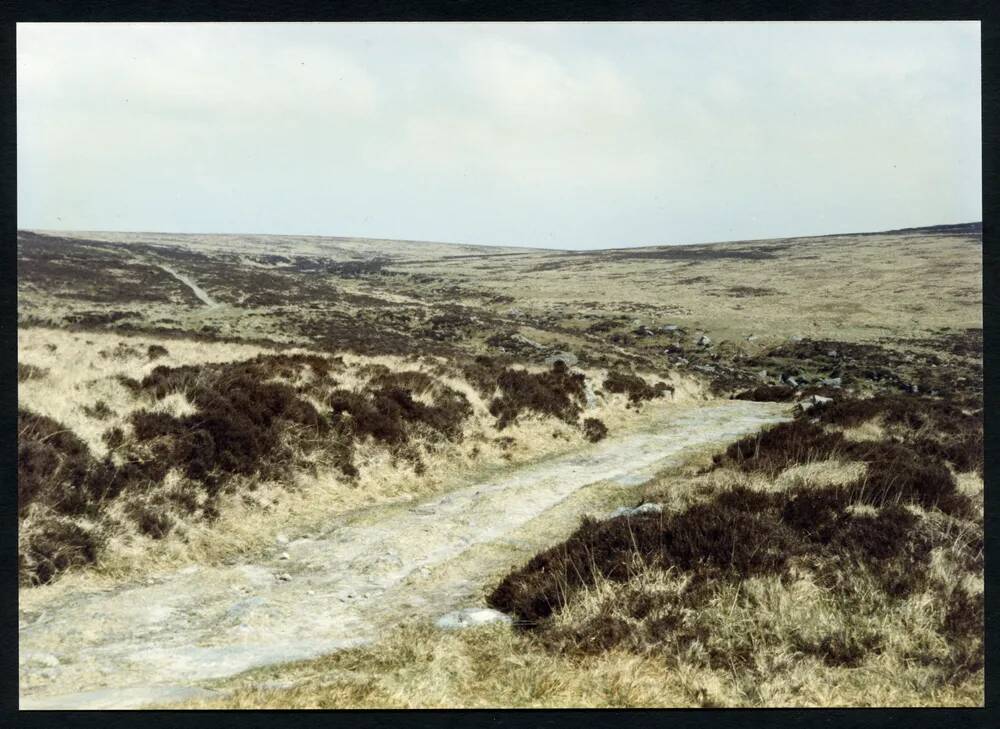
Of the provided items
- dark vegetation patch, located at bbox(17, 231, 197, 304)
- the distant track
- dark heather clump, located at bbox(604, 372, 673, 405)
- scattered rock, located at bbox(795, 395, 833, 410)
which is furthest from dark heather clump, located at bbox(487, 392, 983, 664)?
the distant track

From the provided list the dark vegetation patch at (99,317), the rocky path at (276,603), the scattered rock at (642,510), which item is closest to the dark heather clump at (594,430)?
the rocky path at (276,603)

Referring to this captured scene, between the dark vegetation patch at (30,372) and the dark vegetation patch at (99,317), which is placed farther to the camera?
the dark vegetation patch at (99,317)

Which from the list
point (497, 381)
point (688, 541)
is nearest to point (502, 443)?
point (497, 381)

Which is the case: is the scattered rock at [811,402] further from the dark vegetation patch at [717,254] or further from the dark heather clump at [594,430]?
the dark vegetation patch at [717,254]

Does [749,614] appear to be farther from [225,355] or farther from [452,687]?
[225,355]

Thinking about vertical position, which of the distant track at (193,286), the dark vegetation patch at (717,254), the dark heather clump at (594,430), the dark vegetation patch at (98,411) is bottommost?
the dark heather clump at (594,430)

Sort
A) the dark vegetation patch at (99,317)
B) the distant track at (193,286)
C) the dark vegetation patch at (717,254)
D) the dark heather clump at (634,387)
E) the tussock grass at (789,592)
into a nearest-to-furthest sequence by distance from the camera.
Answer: the tussock grass at (789,592), the dark heather clump at (634,387), the dark vegetation patch at (99,317), the distant track at (193,286), the dark vegetation patch at (717,254)

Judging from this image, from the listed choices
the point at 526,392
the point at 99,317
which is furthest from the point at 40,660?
the point at 99,317

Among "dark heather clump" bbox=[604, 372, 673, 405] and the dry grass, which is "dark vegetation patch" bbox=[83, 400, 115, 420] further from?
"dark heather clump" bbox=[604, 372, 673, 405]
